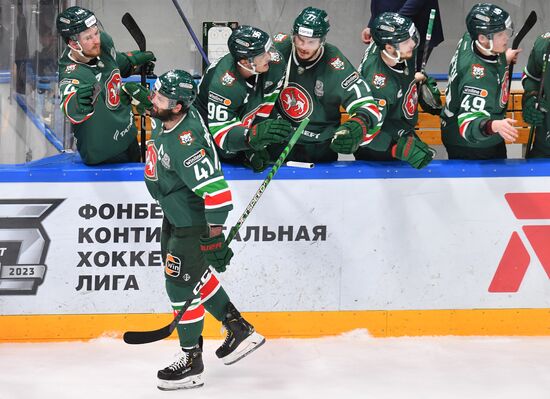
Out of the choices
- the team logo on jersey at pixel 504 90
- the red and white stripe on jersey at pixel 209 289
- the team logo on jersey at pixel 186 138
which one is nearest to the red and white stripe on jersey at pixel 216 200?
the team logo on jersey at pixel 186 138

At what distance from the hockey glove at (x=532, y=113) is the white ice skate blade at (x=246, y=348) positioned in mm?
1739

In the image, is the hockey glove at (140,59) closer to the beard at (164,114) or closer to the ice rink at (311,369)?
the beard at (164,114)

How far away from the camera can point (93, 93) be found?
4195 millimetres

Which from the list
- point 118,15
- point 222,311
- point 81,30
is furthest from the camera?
point 118,15

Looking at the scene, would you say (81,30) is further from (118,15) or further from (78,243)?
(118,15)

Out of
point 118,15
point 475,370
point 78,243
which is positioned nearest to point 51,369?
point 78,243

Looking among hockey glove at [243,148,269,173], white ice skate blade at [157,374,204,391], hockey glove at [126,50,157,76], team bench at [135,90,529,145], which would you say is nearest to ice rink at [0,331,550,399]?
white ice skate blade at [157,374,204,391]

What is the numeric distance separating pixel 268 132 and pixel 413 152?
2.49 ft

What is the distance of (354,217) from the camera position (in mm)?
4430

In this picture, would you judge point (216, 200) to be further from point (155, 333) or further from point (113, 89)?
point (113, 89)

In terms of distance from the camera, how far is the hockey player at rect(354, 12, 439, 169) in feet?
14.4

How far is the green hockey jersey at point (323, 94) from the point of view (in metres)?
4.33

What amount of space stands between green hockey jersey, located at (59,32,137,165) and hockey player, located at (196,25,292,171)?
40 cm

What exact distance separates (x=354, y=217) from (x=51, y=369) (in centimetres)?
151
